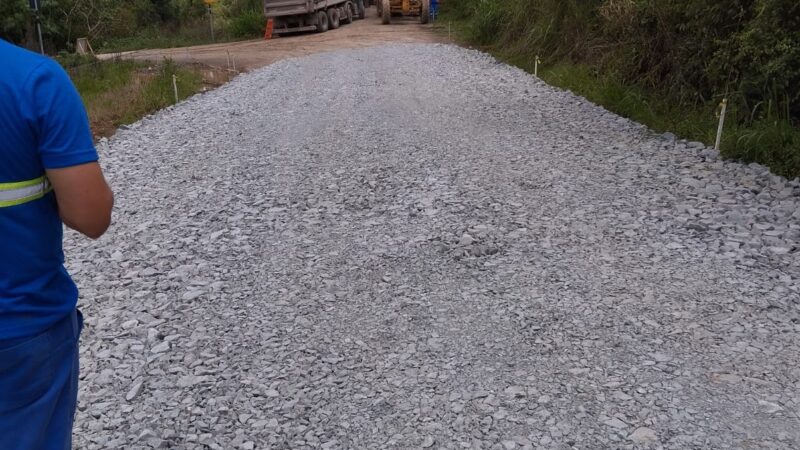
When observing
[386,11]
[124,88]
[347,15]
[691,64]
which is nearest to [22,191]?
[691,64]

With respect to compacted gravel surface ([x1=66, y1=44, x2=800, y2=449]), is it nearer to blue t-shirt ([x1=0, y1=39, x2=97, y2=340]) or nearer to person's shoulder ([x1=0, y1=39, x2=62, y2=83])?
blue t-shirt ([x1=0, y1=39, x2=97, y2=340])

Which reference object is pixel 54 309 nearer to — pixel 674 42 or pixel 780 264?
pixel 780 264

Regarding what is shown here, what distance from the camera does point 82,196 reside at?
73.4 inches

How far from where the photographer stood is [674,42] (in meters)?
9.62

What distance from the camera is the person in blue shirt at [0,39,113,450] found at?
175 centimetres

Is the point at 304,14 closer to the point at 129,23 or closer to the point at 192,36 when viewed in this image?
the point at 192,36

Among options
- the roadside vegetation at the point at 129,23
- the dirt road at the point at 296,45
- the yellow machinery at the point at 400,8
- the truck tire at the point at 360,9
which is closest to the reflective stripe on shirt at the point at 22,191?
the dirt road at the point at 296,45

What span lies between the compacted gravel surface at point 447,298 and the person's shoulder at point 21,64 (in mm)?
1995

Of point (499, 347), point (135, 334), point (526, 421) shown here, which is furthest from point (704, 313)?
point (135, 334)

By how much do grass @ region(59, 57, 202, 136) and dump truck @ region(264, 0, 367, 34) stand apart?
765cm

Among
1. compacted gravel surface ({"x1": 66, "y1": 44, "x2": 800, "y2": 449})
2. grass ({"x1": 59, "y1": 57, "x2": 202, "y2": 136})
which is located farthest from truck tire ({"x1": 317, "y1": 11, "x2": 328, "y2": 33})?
compacted gravel surface ({"x1": 66, "y1": 44, "x2": 800, "y2": 449})

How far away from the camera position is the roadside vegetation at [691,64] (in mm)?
7105

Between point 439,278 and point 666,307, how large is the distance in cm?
146

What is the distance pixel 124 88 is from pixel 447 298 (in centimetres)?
1149
